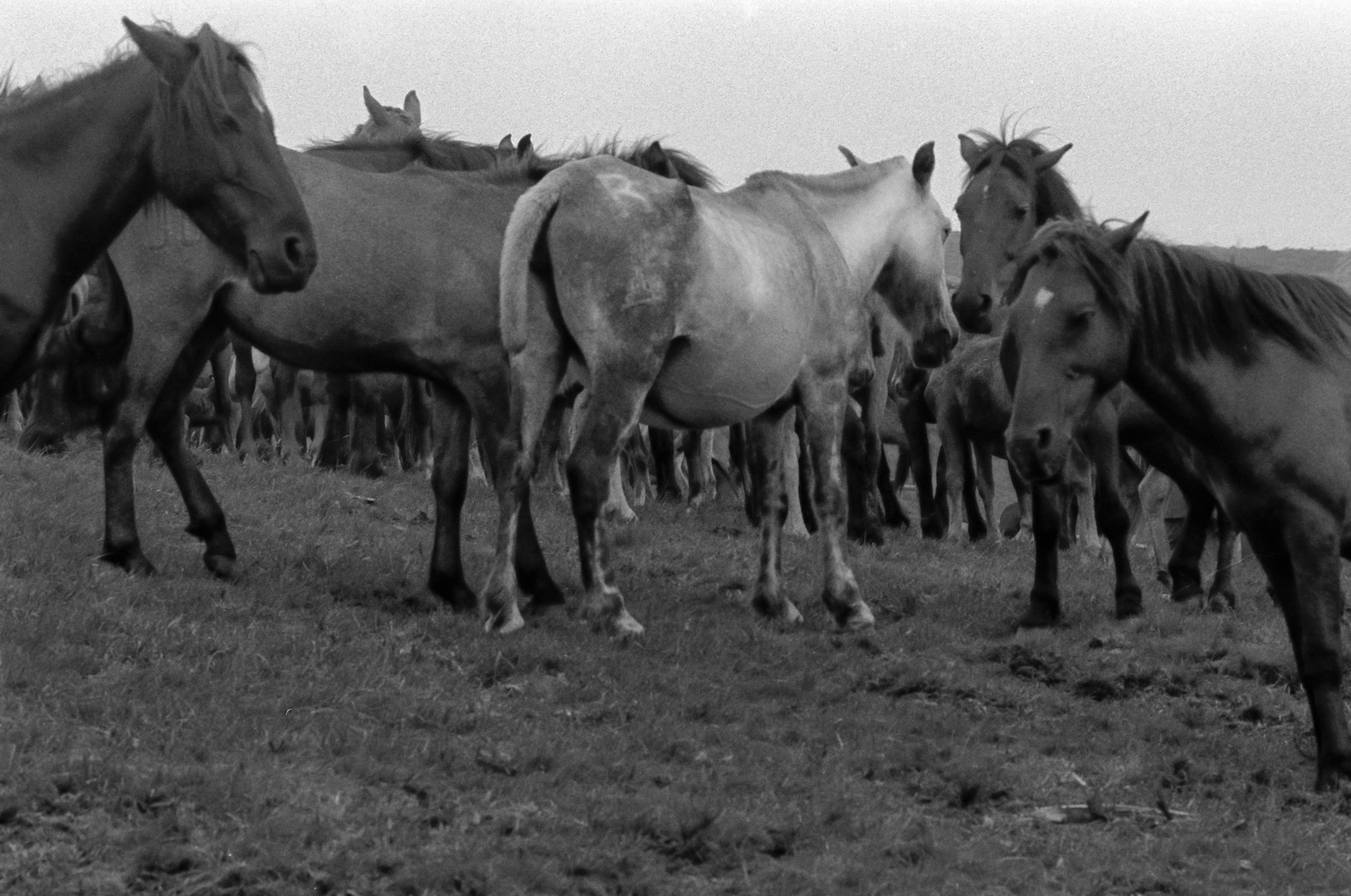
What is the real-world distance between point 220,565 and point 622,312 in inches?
101

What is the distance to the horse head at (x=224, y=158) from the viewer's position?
23.9 feet

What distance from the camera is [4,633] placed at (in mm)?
7504

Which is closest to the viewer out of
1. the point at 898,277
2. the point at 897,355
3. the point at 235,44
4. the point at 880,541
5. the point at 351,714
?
the point at 351,714

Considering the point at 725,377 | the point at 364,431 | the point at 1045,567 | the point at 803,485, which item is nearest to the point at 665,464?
the point at 803,485

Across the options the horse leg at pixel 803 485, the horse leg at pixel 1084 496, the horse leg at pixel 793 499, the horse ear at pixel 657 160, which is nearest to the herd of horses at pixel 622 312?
the horse ear at pixel 657 160

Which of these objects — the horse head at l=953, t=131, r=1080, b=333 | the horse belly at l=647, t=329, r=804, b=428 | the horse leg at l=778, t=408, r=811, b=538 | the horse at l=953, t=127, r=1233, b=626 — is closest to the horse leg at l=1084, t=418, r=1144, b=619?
the horse at l=953, t=127, r=1233, b=626

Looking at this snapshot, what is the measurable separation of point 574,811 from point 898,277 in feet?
20.4

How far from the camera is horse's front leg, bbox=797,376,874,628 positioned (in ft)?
34.0

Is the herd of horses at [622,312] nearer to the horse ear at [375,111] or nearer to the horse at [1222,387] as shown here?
the horse at [1222,387]

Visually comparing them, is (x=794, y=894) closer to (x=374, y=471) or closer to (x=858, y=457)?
(x=858, y=457)

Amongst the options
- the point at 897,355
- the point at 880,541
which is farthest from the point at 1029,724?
the point at 897,355

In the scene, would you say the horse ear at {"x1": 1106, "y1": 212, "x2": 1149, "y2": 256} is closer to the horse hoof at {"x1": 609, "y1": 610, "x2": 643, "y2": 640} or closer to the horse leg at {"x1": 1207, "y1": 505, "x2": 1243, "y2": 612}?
the horse hoof at {"x1": 609, "y1": 610, "x2": 643, "y2": 640}

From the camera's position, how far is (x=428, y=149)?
12.1 meters

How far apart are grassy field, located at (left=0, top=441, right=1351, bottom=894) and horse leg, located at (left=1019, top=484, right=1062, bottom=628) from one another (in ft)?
0.57
